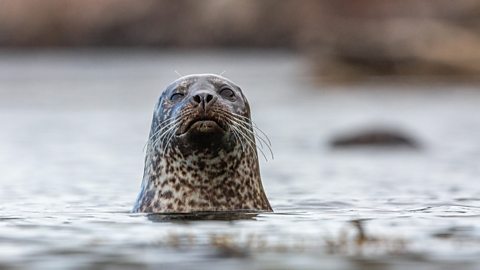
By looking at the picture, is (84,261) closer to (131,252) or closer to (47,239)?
(131,252)

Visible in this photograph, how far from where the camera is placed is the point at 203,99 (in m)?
11.4

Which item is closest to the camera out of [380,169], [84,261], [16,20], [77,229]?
[84,261]

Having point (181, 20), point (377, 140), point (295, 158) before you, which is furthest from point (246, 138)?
point (181, 20)

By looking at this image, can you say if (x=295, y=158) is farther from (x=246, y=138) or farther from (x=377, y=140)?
(x=246, y=138)

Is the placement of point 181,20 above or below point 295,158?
above

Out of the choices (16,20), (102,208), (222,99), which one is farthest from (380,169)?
(16,20)

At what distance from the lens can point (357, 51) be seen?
4925 centimetres

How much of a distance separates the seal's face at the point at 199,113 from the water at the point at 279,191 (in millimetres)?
633

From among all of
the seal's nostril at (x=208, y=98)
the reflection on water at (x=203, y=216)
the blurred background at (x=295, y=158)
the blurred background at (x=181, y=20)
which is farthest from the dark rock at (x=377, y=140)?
the blurred background at (x=181, y=20)

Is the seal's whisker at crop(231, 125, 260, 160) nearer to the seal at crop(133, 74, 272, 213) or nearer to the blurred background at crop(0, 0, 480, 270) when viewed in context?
the seal at crop(133, 74, 272, 213)

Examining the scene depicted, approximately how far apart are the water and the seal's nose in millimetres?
869

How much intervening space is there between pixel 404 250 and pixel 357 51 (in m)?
39.9

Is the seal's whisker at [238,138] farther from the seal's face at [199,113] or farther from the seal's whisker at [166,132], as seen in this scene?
the seal's whisker at [166,132]

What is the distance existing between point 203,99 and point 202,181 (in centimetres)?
84
